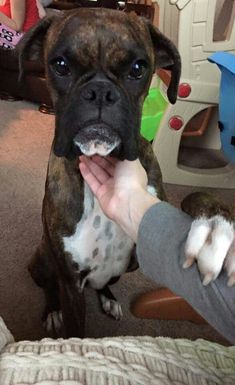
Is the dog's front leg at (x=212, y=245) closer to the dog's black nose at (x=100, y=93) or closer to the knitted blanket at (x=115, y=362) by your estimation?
the knitted blanket at (x=115, y=362)

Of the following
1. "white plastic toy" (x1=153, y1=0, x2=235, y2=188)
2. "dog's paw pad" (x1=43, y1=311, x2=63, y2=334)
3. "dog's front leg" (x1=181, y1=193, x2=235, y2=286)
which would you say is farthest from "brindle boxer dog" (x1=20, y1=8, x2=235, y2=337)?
"white plastic toy" (x1=153, y1=0, x2=235, y2=188)

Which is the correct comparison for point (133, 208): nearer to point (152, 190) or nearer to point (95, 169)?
point (95, 169)

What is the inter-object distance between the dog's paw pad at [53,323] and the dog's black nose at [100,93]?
2.61 feet

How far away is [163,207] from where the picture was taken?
33.6 inches

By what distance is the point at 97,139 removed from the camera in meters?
1.08

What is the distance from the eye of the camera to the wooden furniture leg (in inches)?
64.1

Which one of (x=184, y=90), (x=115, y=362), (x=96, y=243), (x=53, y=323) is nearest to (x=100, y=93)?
(x=96, y=243)

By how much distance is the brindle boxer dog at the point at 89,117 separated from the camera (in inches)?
42.6

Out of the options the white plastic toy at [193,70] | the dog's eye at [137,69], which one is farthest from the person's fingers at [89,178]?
the white plastic toy at [193,70]

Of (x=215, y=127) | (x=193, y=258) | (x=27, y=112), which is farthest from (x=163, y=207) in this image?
(x=27, y=112)

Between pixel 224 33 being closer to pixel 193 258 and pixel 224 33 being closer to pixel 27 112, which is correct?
pixel 27 112

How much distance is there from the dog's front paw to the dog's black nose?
0.41 meters

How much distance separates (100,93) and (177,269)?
46cm

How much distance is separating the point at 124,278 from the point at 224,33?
1159mm
